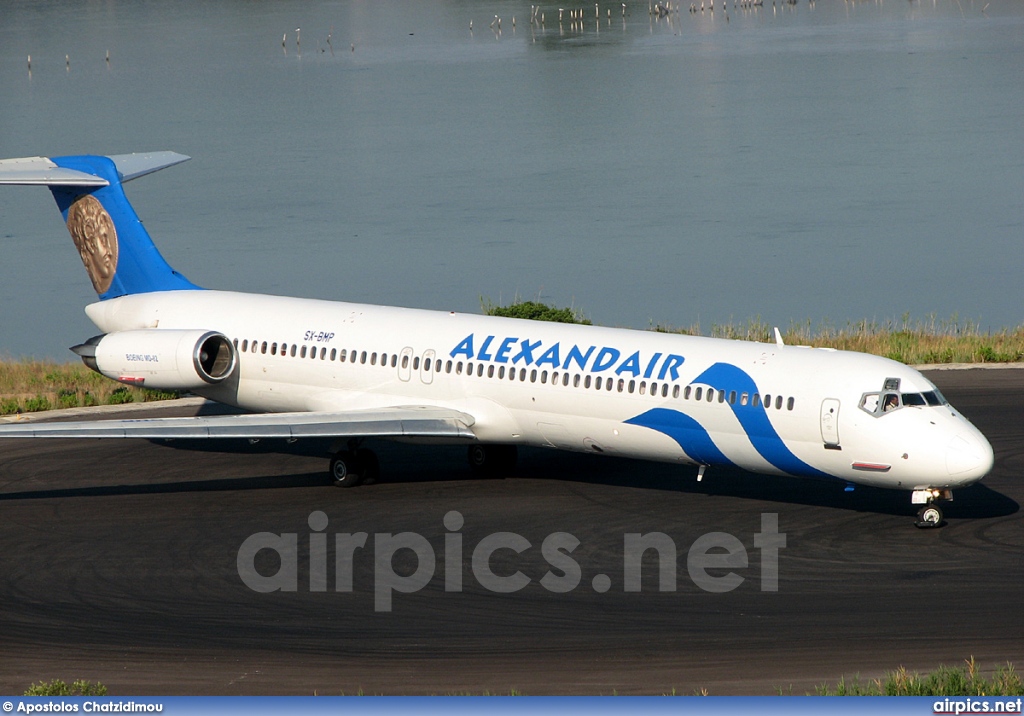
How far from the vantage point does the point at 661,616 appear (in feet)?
65.1

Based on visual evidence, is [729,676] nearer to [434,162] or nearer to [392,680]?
[392,680]

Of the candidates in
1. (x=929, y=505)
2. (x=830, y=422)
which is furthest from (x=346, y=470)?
(x=929, y=505)

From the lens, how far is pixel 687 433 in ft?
80.5

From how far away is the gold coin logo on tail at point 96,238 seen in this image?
105 ft

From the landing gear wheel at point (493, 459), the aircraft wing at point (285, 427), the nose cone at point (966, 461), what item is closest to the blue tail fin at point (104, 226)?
the aircraft wing at point (285, 427)

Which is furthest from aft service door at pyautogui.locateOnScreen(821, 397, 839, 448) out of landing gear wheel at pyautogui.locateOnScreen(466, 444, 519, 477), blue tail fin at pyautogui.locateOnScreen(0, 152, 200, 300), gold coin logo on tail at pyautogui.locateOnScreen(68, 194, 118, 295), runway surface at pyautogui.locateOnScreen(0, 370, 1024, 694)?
gold coin logo on tail at pyautogui.locateOnScreen(68, 194, 118, 295)

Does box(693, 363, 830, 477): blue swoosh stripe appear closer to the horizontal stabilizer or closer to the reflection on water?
the horizontal stabilizer

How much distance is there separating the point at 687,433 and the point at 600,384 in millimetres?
1834

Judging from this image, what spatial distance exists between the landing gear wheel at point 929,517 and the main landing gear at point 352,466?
10.1 meters

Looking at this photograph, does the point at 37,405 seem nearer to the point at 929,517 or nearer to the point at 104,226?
the point at 104,226

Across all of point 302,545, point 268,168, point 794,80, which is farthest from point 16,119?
point 302,545

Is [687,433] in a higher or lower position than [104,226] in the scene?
lower

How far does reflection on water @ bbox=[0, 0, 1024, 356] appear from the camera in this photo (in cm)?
5566

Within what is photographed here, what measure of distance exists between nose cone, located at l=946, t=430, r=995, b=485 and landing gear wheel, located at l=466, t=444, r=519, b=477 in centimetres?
872
